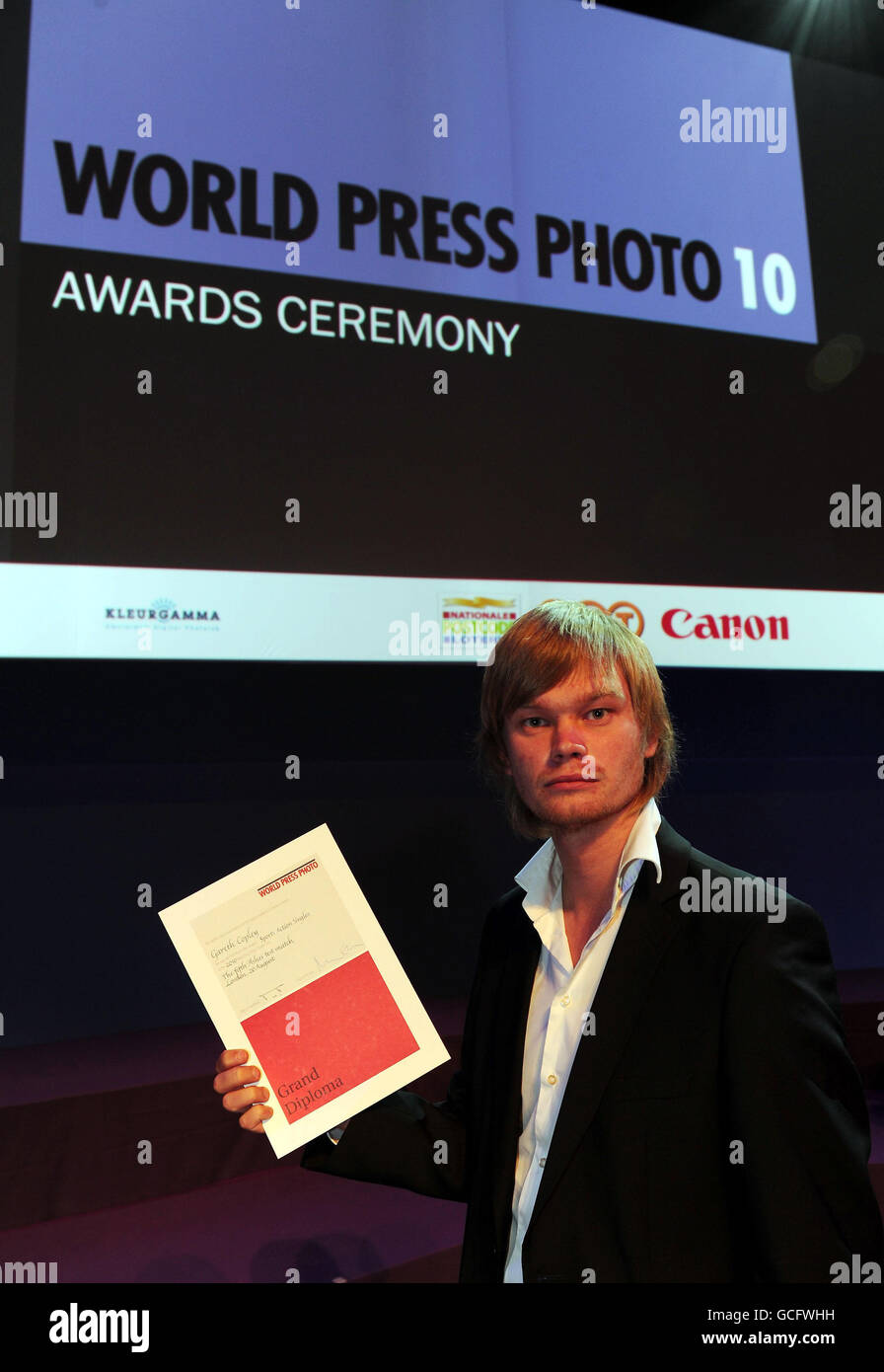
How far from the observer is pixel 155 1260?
78.7 inches

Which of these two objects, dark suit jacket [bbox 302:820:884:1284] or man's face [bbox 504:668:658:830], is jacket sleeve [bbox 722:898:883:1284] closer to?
dark suit jacket [bbox 302:820:884:1284]

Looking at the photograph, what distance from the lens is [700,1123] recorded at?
47.9 inches

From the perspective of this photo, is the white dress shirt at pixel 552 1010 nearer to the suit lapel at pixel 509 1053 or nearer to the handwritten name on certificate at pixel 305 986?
the suit lapel at pixel 509 1053

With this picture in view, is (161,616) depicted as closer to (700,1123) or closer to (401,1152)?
(401,1152)

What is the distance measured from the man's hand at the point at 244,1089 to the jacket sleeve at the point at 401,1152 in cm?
15

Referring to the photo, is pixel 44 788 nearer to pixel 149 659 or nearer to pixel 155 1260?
pixel 149 659

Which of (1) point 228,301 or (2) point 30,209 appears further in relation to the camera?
(1) point 228,301

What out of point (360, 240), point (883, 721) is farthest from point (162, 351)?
point (883, 721)

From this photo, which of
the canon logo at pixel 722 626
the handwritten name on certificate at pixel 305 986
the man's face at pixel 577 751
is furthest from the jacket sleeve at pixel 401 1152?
the canon logo at pixel 722 626

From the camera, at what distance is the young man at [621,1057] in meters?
1.18

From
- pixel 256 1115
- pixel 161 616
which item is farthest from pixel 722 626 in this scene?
pixel 256 1115

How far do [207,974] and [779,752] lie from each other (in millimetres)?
2406
